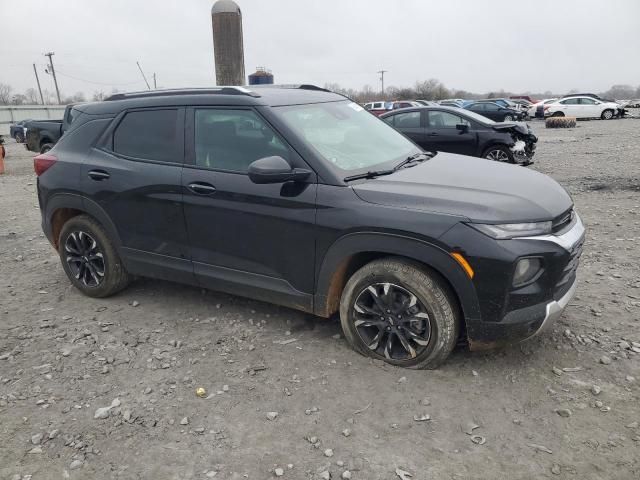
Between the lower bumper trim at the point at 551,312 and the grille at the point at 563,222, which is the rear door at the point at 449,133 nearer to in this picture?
the grille at the point at 563,222

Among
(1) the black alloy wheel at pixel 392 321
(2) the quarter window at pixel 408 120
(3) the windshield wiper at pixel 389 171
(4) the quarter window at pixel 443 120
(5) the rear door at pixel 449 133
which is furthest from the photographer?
(2) the quarter window at pixel 408 120

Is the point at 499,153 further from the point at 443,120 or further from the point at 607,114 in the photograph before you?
the point at 607,114

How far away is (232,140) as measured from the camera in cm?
374

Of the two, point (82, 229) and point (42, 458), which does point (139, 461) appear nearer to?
point (42, 458)

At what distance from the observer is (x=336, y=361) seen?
3498mm

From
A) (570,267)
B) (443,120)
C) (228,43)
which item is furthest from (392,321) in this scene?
(443,120)

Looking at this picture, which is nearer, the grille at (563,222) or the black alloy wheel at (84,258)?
the grille at (563,222)

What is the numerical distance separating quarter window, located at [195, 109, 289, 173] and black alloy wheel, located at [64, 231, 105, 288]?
4.85 ft

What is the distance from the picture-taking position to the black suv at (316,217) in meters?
2.99

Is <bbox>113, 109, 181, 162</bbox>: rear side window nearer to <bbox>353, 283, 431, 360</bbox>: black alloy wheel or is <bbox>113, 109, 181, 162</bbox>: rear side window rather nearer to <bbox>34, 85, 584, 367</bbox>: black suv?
<bbox>34, 85, 584, 367</bbox>: black suv

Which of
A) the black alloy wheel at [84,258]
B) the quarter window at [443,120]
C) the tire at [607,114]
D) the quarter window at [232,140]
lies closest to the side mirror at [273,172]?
the quarter window at [232,140]

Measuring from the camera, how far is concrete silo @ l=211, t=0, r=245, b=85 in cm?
829

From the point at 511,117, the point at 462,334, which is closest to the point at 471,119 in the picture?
the point at 462,334

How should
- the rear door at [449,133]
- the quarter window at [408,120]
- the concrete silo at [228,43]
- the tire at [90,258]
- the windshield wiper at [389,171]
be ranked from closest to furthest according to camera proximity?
the windshield wiper at [389,171] → the tire at [90,258] → the concrete silo at [228,43] → the rear door at [449,133] → the quarter window at [408,120]
